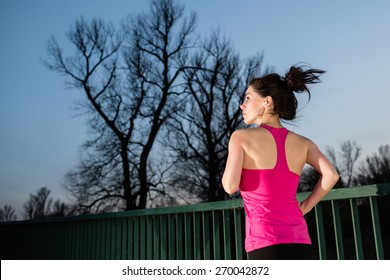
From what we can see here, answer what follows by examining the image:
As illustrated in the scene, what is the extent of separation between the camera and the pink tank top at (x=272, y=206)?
5.26ft

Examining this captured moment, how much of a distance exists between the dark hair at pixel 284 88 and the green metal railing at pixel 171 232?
83 centimetres

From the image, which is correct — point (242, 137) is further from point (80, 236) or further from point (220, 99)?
point (220, 99)

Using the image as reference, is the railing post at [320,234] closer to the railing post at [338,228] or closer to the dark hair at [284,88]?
the railing post at [338,228]

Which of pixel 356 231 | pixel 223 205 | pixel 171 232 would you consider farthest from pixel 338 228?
pixel 171 232

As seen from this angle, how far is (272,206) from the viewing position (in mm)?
1634

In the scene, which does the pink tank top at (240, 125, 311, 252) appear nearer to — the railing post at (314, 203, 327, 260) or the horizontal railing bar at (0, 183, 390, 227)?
the horizontal railing bar at (0, 183, 390, 227)

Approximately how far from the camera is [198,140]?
62.1 feet

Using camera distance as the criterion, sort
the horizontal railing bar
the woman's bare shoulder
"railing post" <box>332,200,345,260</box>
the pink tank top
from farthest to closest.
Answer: "railing post" <box>332,200,345,260</box> → the horizontal railing bar → the woman's bare shoulder → the pink tank top

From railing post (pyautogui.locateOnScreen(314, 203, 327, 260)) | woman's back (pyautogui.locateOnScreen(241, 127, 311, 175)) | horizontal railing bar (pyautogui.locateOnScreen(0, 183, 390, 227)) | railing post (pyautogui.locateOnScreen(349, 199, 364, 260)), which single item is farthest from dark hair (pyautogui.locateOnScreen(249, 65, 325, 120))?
railing post (pyautogui.locateOnScreen(314, 203, 327, 260))

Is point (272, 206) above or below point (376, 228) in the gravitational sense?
above

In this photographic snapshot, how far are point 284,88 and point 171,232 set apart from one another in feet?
7.95

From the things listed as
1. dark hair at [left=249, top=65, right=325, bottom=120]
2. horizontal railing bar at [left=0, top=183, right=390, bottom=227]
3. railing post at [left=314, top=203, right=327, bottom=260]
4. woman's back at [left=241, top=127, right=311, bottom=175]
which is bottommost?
railing post at [left=314, top=203, right=327, bottom=260]

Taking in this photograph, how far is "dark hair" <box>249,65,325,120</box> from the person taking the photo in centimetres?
185

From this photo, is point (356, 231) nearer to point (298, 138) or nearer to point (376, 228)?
point (376, 228)
